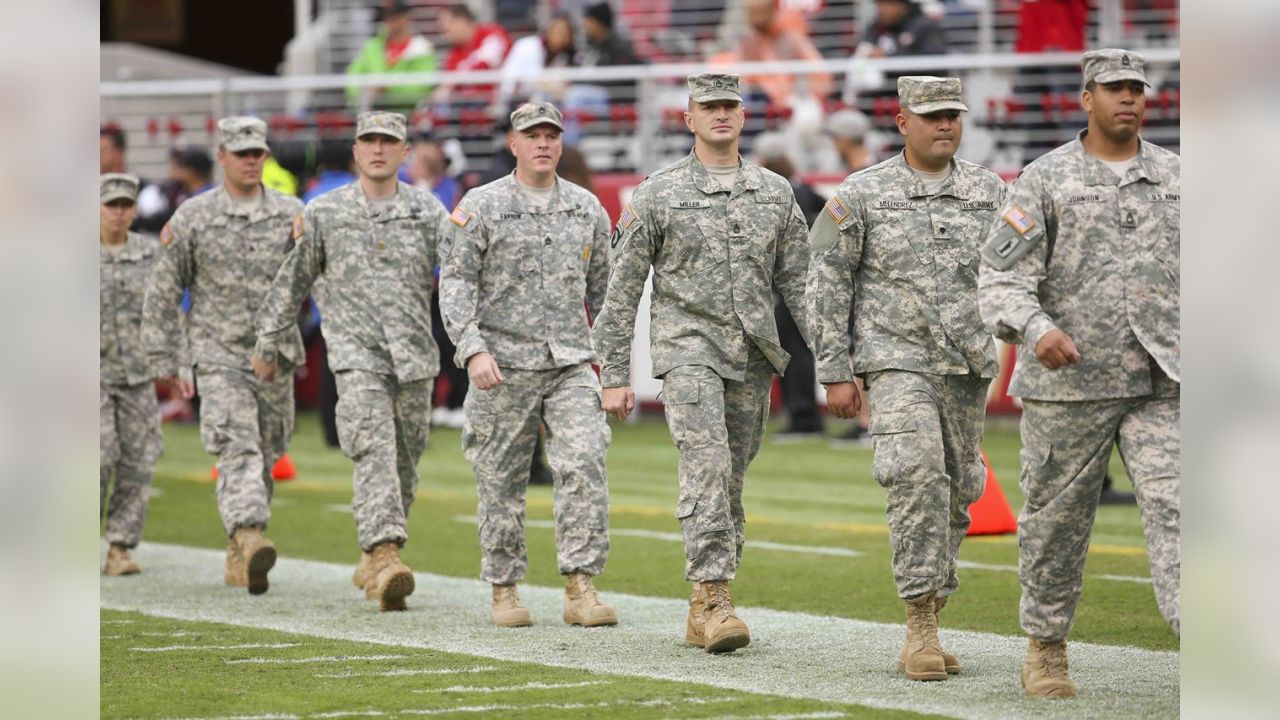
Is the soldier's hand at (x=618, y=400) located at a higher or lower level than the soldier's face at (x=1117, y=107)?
lower

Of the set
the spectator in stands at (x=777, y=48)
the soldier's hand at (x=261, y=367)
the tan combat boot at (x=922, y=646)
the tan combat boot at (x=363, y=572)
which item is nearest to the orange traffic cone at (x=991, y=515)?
the tan combat boot at (x=363, y=572)

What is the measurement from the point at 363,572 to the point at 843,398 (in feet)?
11.3

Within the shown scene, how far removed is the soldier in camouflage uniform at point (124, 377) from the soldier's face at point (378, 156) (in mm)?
2118

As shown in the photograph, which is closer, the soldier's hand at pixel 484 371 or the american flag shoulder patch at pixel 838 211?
the american flag shoulder patch at pixel 838 211

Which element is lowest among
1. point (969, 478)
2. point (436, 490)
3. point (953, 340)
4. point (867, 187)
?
point (436, 490)

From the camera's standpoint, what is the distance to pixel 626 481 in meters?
15.9

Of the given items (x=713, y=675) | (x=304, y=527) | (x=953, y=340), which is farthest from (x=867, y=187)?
(x=304, y=527)

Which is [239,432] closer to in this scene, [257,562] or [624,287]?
[257,562]

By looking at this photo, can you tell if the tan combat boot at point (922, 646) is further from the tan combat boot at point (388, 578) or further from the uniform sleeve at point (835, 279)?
the tan combat boot at point (388, 578)

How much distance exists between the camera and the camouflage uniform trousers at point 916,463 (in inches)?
307

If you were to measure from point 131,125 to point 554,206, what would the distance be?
14.5m

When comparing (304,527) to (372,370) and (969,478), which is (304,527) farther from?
(969,478)

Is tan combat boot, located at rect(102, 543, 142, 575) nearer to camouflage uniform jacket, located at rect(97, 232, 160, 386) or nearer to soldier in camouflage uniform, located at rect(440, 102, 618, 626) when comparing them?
camouflage uniform jacket, located at rect(97, 232, 160, 386)

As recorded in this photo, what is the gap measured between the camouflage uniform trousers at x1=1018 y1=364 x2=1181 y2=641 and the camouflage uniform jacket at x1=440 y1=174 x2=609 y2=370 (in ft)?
9.74
